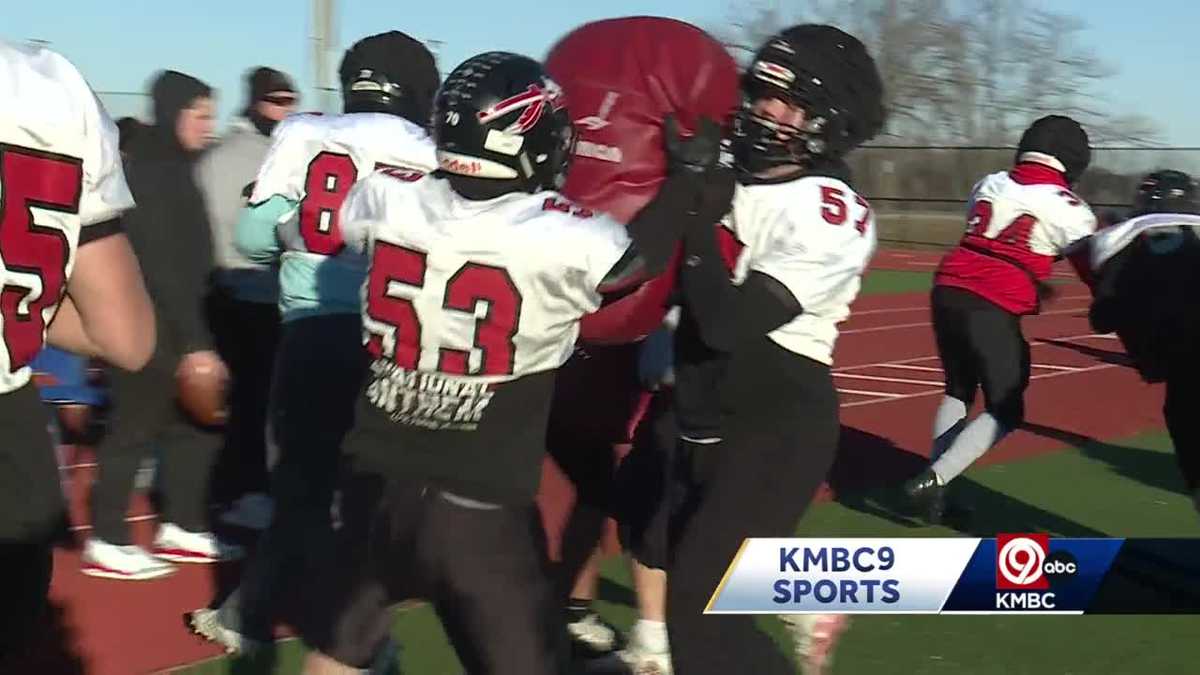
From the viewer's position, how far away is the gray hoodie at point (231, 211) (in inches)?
255

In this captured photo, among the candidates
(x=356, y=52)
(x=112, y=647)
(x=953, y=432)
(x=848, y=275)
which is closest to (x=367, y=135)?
(x=356, y=52)

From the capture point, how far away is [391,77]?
489 cm

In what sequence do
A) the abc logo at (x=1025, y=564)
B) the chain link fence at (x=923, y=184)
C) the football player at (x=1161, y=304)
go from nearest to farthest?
the abc logo at (x=1025, y=564) → the football player at (x=1161, y=304) → the chain link fence at (x=923, y=184)

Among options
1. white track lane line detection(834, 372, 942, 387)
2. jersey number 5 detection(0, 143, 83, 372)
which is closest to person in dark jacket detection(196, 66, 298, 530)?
jersey number 5 detection(0, 143, 83, 372)

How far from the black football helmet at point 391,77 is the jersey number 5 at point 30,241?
236 cm

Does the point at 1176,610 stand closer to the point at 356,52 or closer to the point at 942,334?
the point at 942,334

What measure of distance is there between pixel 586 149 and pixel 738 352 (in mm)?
676

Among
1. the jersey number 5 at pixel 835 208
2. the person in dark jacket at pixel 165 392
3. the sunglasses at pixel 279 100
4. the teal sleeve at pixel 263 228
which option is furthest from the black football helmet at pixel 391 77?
the sunglasses at pixel 279 100

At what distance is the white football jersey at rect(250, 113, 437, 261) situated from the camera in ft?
15.4

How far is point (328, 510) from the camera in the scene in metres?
5.00

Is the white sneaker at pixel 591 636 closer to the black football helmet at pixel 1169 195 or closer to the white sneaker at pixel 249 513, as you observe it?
the white sneaker at pixel 249 513

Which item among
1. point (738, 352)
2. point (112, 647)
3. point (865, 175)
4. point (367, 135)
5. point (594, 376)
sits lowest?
point (865, 175)

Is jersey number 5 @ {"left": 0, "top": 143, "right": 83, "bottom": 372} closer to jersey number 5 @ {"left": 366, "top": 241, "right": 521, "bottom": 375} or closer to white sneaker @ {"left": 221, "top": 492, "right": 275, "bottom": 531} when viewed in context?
jersey number 5 @ {"left": 366, "top": 241, "right": 521, "bottom": 375}

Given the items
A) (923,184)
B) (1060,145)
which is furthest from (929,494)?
(923,184)
